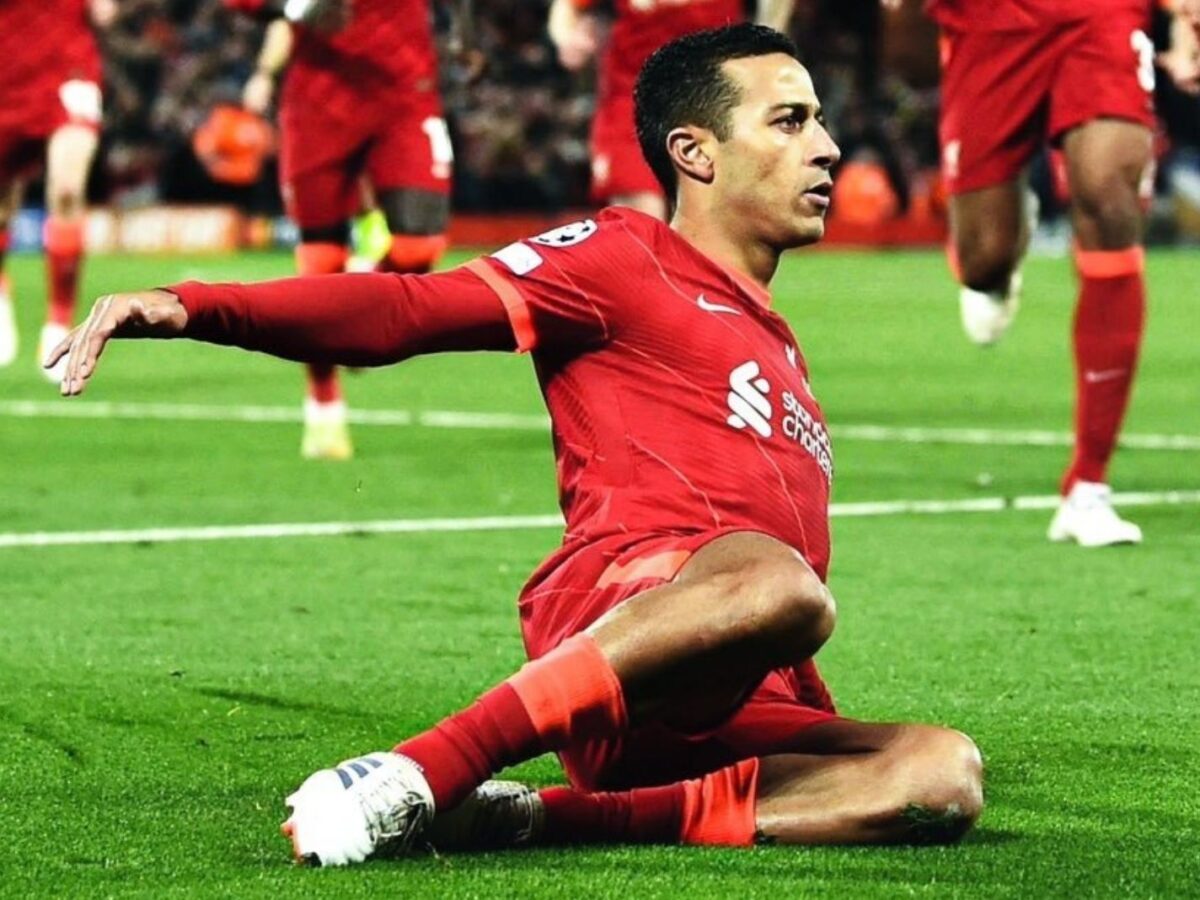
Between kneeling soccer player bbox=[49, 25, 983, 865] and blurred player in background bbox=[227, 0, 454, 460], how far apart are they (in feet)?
18.4

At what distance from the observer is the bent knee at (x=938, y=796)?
12.6 ft

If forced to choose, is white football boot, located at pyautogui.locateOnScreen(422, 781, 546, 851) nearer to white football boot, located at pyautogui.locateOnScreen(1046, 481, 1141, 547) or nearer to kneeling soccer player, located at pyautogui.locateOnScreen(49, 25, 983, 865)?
kneeling soccer player, located at pyautogui.locateOnScreen(49, 25, 983, 865)

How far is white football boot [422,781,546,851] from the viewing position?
3768mm

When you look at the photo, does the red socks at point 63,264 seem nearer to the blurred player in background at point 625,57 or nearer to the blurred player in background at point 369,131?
the blurred player in background at point 369,131

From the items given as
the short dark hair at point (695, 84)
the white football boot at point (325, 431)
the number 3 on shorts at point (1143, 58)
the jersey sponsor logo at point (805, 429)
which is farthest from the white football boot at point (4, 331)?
the jersey sponsor logo at point (805, 429)

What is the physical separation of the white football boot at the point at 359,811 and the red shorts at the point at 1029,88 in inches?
166

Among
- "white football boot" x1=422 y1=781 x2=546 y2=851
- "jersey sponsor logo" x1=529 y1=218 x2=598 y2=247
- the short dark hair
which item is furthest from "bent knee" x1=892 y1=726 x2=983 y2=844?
the short dark hair

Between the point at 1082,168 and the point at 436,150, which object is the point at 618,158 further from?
the point at 1082,168

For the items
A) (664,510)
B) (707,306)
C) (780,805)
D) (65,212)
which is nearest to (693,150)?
(707,306)

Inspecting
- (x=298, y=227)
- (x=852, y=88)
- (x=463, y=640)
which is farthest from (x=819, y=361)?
(x=852, y=88)

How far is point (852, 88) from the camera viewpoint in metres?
35.6

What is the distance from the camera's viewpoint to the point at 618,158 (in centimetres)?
1048

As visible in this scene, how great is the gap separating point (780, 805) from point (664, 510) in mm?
459

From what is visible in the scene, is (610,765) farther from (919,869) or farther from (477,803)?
(919,869)
